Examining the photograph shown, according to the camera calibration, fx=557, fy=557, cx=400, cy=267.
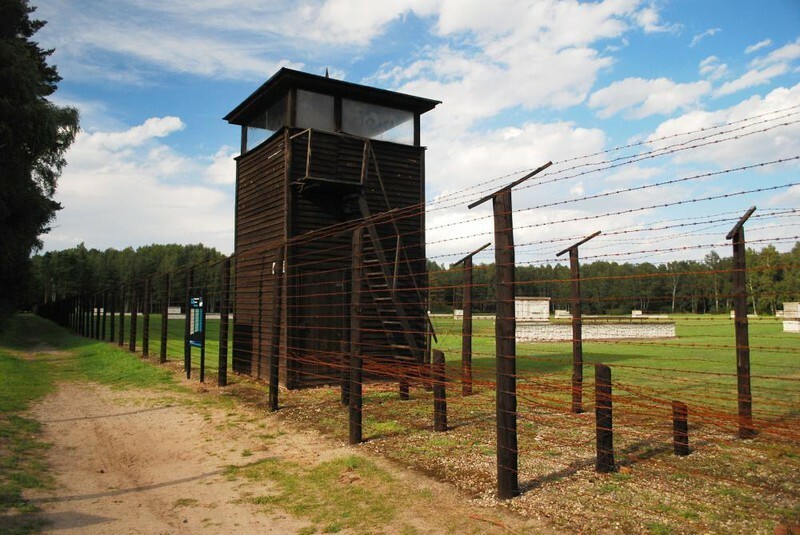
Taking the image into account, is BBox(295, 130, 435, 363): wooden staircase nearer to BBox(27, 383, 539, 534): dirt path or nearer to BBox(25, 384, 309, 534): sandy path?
A: BBox(27, 383, 539, 534): dirt path

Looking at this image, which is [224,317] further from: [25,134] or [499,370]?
[25,134]

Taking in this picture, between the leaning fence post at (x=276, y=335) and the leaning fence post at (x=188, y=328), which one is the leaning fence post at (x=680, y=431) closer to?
the leaning fence post at (x=276, y=335)

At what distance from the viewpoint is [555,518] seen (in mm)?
4406

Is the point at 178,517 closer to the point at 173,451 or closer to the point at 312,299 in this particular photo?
the point at 173,451

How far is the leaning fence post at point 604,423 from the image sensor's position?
17.9ft

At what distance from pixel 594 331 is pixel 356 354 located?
23866mm

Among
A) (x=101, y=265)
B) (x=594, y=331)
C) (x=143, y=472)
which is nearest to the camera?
(x=143, y=472)

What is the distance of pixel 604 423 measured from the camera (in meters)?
5.47

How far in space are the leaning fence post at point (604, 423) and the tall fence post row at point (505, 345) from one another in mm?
1003

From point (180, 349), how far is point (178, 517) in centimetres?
1820

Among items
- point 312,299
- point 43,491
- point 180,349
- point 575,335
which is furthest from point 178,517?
point 180,349

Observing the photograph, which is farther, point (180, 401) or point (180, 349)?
point (180, 349)

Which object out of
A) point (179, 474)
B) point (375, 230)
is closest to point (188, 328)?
point (375, 230)

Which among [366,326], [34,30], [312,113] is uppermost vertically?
[34,30]
